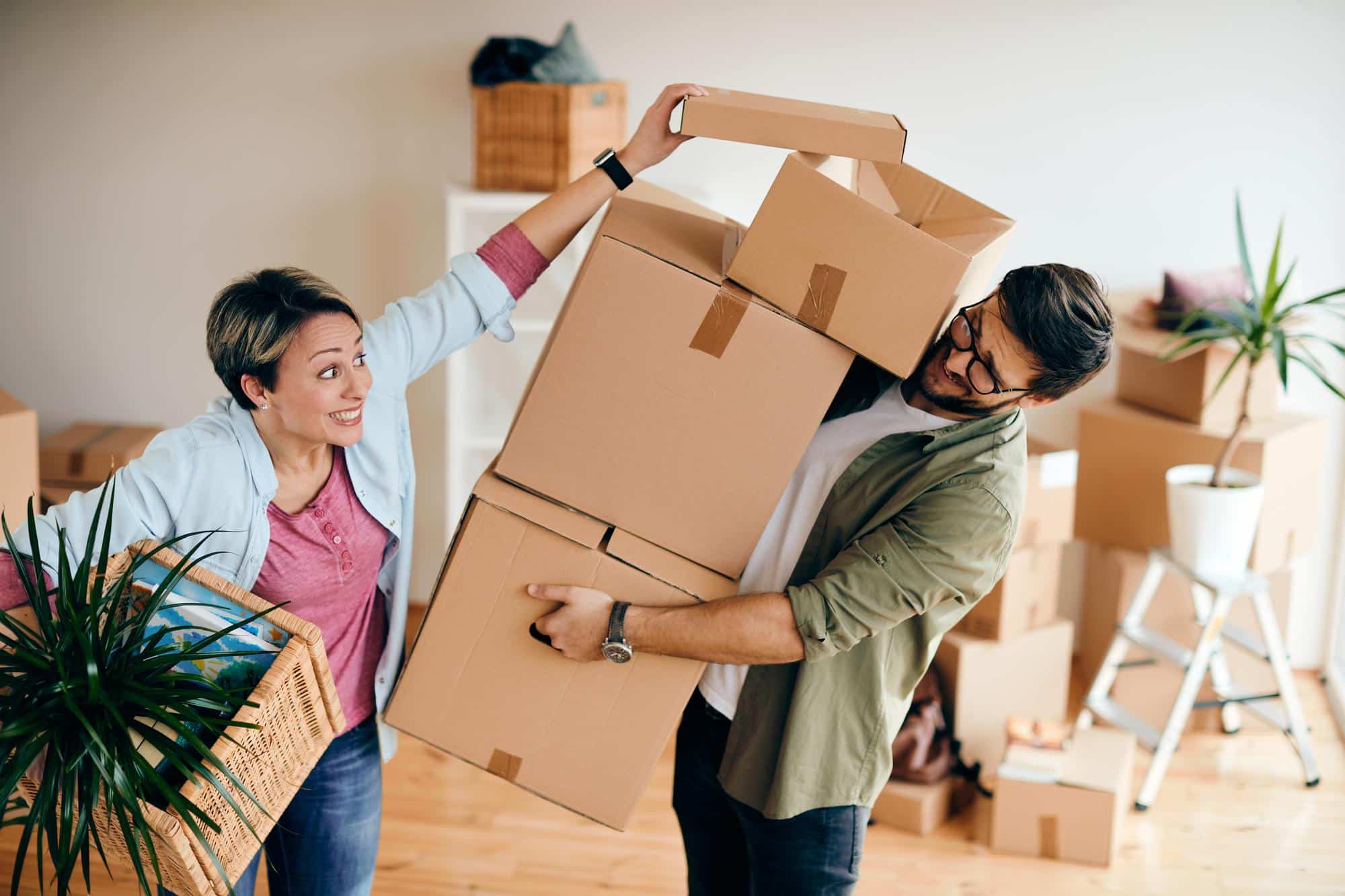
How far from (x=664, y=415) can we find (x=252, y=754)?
0.59 meters

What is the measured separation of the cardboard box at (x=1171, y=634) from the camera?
2.97 meters

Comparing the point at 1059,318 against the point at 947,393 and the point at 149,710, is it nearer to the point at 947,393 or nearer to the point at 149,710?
the point at 947,393

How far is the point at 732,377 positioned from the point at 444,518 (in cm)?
254

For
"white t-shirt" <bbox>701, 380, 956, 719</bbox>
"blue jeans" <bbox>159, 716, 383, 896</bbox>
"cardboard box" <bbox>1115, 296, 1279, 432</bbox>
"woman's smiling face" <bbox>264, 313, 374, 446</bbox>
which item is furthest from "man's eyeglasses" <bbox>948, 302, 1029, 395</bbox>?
"cardboard box" <bbox>1115, 296, 1279, 432</bbox>

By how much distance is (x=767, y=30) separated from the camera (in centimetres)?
320

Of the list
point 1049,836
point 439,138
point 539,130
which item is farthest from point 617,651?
point 439,138

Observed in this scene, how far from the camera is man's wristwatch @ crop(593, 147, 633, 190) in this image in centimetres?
152

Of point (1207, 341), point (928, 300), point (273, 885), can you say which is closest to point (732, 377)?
point (928, 300)

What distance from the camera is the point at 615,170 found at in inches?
59.8

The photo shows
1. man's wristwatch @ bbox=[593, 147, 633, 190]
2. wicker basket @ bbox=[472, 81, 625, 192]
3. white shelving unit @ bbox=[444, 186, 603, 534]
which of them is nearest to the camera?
man's wristwatch @ bbox=[593, 147, 633, 190]

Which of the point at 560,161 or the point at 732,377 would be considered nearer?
the point at 732,377

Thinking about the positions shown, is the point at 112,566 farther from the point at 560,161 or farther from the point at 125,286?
the point at 125,286

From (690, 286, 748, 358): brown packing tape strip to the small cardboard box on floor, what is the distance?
0.02m

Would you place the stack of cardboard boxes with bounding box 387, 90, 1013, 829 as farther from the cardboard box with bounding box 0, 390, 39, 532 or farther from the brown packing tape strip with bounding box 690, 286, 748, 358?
the cardboard box with bounding box 0, 390, 39, 532
